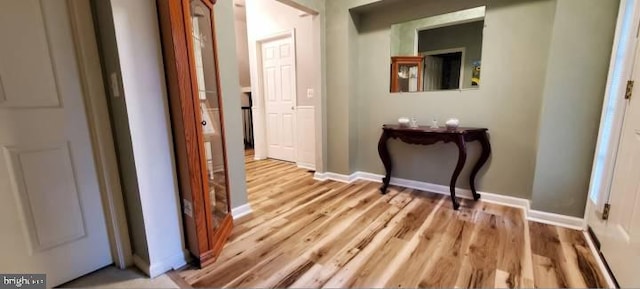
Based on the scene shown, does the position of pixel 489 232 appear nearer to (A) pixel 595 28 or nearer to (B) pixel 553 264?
(B) pixel 553 264

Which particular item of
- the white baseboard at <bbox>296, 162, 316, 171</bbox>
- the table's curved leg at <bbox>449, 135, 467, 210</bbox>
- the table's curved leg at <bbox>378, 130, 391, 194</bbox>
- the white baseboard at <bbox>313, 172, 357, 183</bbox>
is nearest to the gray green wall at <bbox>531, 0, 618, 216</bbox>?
the table's curved leg at <bbox>449, 135, 467, 210</bbox>

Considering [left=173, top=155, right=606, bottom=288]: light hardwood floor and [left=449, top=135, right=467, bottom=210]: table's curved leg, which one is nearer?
[left=173, top=155, right=606, bottom=288]: light hardwood floor

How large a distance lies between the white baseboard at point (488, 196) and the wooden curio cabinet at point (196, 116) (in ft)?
5.20

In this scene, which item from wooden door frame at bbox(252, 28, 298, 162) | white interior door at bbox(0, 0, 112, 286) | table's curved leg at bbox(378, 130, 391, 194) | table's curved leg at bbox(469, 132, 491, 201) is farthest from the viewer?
wooden door frame at bbox(252, 28, 298, 162)

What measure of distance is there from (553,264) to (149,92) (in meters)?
2.42

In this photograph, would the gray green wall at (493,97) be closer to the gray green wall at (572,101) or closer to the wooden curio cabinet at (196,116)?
the gray green wall at (572,101)

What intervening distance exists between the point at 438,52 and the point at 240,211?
2.36 metres

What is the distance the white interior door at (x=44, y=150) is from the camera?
3.83ft

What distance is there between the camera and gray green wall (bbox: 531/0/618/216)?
5.52 feet

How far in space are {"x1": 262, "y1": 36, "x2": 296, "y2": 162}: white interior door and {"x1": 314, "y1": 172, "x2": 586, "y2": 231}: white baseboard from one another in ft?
3.40

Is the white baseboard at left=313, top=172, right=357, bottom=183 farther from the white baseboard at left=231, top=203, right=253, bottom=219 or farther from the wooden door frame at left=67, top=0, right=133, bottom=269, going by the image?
the wooden door frame at left=67, top=0, right=133, bottom=269

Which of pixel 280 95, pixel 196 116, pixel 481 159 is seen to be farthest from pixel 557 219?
pixel 280 95

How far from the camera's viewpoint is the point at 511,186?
231 cm

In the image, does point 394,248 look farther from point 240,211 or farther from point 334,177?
point 334,177
